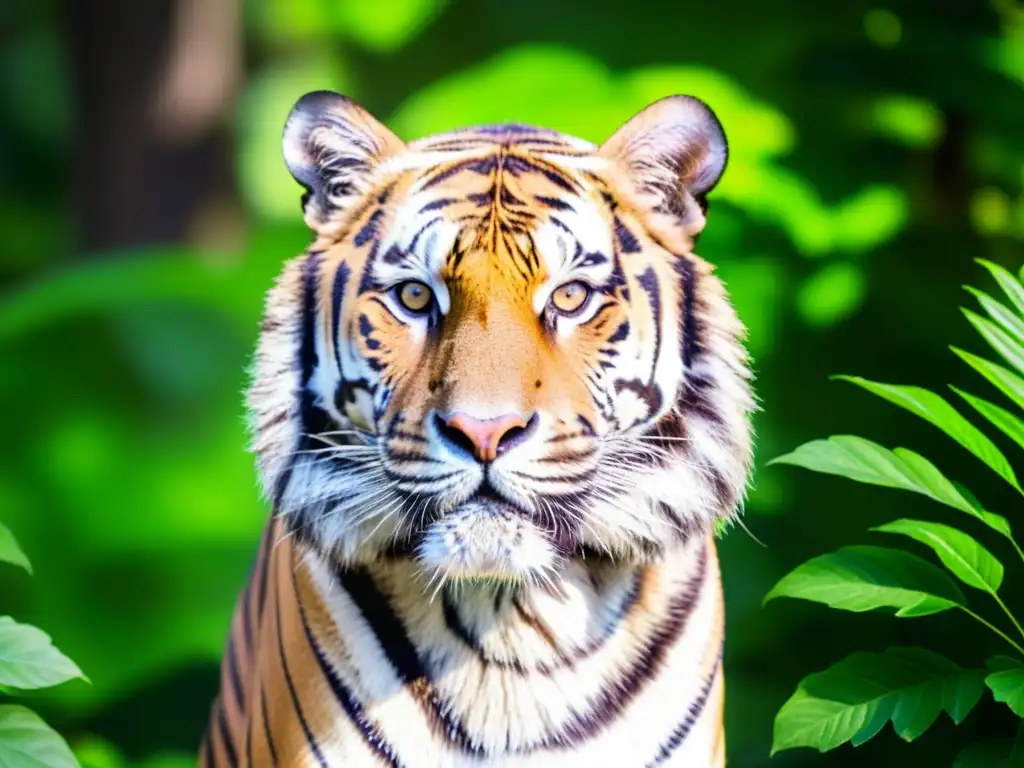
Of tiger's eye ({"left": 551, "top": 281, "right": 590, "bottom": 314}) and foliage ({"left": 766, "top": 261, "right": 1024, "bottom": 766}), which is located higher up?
tiger's eye ({"left": 551, "top": 281, "right": 590, "bottom": 314})

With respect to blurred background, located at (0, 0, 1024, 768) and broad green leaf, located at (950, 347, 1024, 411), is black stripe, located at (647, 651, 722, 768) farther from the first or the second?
blurred background, located at (0, 0, 1024, 768)

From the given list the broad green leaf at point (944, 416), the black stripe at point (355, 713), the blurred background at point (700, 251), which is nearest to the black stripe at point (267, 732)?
the black stripe at point (355, 713)

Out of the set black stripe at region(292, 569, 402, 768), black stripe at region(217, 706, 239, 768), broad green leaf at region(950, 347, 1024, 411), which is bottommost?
black stripe at region(217, 706, 239, 768)

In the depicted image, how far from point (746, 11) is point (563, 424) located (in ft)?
12.4

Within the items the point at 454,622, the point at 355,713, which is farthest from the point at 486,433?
the point at 355,713

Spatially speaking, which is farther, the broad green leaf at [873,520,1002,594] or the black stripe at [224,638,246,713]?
the black stripe at [224,638,246,713]

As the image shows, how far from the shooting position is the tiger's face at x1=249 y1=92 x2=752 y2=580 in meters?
1.32

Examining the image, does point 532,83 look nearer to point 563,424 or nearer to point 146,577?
point 146,577

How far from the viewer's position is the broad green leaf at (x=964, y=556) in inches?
60.8

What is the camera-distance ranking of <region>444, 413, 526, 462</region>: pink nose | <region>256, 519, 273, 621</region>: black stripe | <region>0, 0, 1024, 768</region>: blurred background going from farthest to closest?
1. <region>0, 0, 1024, 768</region>: blurred background
2. <region>256, 519, 273, 621</region>: black stripe
3. <region>444, 413, 526, 462</region>: pink nose

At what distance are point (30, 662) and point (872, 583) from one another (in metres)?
1.04

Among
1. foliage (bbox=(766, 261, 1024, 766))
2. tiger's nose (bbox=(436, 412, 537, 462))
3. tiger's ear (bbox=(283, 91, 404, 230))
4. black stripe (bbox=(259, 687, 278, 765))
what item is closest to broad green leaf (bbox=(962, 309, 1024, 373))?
foliage (bbox=(766, 261, 1024, 766))

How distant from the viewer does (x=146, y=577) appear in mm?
3738

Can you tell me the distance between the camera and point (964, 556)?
1.57 meters
